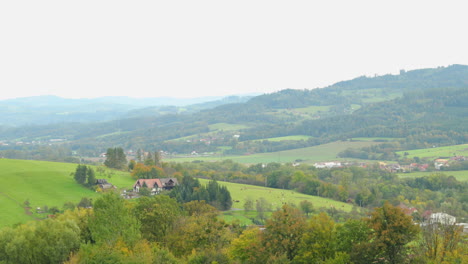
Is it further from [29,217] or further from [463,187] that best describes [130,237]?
[463,187]

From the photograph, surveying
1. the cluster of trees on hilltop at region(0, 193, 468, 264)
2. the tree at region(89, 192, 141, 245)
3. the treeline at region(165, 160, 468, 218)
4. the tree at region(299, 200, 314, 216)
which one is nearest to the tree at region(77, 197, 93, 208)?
the cluster of trees on hilltop at region(0, 193, 468, 264)

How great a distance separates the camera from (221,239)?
1551 inches

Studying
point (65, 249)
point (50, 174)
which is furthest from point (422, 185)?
point (65, 249)

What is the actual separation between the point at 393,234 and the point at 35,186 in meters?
61.1

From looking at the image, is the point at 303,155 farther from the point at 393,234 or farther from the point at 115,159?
the point at 393,234

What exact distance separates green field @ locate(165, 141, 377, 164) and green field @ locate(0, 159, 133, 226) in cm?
6920

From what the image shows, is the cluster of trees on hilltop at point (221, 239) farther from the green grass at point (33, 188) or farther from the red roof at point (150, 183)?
the red roof at point (150, 183)

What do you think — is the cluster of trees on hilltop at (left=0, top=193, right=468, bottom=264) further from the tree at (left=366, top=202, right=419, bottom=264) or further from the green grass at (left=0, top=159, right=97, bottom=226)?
the green grass at (left=0, top=159, right=97, bottom=226)

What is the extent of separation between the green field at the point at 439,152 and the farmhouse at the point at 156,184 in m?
80.6

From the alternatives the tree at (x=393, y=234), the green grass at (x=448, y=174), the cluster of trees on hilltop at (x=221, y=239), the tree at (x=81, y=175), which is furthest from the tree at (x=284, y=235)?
the green grass at (x=448, y=174)

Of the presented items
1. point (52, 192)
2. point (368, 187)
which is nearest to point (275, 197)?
point (368, 187)

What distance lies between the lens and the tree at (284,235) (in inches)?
1240

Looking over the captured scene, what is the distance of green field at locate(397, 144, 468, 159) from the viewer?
13050cm

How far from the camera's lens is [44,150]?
174875 mm
